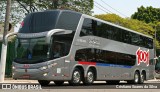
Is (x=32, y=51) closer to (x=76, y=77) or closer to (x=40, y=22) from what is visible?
(x=40, y=22)

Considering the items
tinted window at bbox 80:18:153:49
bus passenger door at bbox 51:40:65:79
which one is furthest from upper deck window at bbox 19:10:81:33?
tinted window at bbox 80:18:153:49

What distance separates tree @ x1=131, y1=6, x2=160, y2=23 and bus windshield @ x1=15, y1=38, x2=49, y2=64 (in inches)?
2720

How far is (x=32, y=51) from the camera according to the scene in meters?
19.8

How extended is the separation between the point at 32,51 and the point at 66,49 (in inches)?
72.1

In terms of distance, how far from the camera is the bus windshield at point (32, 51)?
19.5m

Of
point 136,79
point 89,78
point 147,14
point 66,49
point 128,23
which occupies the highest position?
point 147,14

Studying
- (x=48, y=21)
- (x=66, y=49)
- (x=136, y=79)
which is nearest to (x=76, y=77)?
(x=66, y=49)

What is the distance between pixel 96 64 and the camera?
2311 cm

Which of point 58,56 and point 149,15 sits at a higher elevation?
point 149,15

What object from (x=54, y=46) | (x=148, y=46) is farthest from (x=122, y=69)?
(x=54, y=46)

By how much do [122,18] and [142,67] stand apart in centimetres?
4551

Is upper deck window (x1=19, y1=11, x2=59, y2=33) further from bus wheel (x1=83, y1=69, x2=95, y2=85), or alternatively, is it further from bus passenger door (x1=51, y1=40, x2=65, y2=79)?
bus wheel (x1=83, y1=69, x2=95, y2=85)

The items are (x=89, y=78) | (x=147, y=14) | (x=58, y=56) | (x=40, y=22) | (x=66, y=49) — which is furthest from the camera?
(x=147, y=14)

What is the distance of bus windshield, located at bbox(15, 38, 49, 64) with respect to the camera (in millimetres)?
19516
